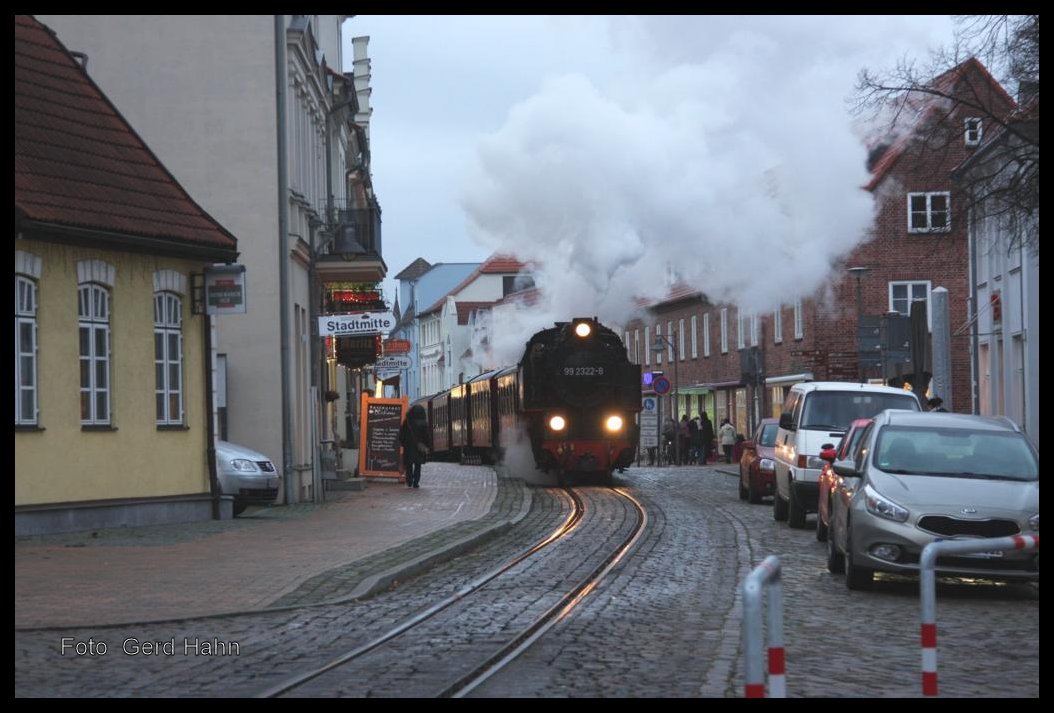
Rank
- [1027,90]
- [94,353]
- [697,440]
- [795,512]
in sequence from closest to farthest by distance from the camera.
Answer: [1027,90] < [94,353] < [795,512] < [697,440]

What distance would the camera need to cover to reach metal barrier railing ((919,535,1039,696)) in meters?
8.57

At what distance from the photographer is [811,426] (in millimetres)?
24188

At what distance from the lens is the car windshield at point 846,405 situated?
24.5 metres

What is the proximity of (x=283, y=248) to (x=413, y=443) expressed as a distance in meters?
6.94

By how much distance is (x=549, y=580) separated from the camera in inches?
631

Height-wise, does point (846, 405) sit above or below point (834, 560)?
above

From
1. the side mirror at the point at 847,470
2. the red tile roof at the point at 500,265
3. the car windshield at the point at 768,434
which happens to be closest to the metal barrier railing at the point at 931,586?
the side mirror at the point at 847,470

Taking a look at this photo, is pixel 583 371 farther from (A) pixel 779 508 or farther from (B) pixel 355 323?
(A) pixel 779 508

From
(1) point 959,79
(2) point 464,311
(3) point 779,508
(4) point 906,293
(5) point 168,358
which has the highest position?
(2) point 464,311

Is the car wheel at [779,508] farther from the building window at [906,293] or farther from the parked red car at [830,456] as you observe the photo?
the building window at [906,293]

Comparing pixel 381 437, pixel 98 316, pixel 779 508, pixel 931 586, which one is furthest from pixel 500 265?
pixel 931 586

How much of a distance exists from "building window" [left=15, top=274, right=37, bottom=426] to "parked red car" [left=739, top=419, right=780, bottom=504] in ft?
42.3

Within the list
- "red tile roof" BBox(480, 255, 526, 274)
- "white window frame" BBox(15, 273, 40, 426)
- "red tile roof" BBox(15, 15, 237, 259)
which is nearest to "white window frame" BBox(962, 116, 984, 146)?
"red tile roof" BBox(15, 15, 237, 259)

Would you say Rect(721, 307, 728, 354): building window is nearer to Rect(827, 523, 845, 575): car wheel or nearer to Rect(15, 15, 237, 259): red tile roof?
Rect(15, 15, 237, 259): red tile roof
